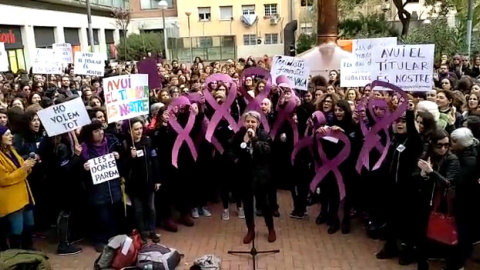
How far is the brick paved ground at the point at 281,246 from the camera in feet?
20.2

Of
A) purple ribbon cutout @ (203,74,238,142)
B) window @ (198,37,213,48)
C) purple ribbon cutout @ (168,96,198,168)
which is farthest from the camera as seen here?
window @ (198,37,213,48)

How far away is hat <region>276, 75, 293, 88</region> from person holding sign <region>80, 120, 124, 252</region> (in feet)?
9.27

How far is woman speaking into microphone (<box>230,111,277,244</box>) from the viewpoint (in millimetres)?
6469

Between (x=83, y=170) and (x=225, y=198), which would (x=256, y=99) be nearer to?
(x=225, y=198)

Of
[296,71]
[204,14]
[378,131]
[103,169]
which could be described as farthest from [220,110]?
[204,14]

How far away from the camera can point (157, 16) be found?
181 feet

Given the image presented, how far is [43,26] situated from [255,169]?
1019 inches

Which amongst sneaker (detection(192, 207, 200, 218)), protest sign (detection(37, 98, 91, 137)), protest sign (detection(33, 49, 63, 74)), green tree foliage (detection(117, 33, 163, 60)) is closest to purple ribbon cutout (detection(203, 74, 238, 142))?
sneaker (detection(192, 207, 200, 218))

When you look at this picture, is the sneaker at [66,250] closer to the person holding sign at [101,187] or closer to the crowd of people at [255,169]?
the crowd of people at [255,169]

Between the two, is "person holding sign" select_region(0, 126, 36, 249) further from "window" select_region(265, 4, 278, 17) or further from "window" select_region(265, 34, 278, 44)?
"window" select_region(265, 4, 278, 17)

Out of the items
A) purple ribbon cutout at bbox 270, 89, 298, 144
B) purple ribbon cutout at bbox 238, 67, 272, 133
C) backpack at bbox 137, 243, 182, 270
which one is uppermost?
purple ribbon cutout at bbox 238, 67, 272, 133

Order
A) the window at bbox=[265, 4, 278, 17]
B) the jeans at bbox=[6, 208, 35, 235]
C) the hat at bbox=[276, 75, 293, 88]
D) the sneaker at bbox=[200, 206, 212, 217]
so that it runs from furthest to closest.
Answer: the window at bbox=[265, 4, 278, 17], the hat at bbox=[276, 75, 293, 88], the sneaker at bbox=[200, 206, 212, 217], the jeans at bbox=[6, 208, 35, 235]

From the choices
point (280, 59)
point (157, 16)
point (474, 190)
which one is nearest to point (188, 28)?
point (157, 16)

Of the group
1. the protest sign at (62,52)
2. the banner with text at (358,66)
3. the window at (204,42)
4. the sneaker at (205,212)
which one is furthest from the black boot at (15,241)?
the window at (204,42)
